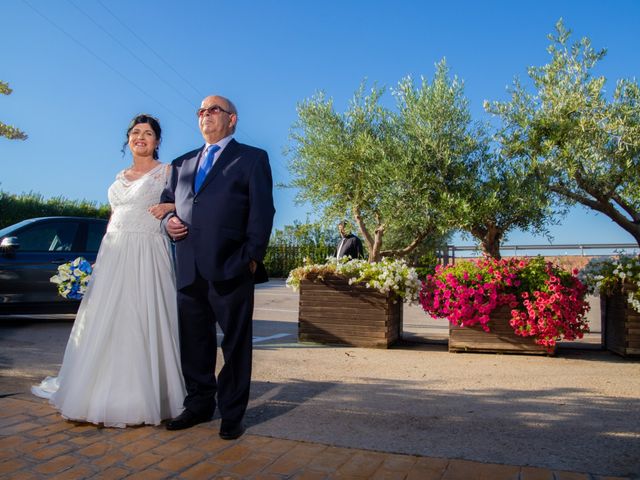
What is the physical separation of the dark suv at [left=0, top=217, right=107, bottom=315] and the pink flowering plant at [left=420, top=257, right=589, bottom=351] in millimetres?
5459

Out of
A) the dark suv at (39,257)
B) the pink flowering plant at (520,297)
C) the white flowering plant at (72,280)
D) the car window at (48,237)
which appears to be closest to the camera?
the white flowering plant at (72,280)

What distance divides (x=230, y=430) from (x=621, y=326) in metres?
5.21

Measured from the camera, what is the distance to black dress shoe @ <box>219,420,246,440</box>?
306 cm

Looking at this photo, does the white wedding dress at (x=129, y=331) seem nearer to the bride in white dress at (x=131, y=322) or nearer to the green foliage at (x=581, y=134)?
the bride in white dress at (x=131, y=322)

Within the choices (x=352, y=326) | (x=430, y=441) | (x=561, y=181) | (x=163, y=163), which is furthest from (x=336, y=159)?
(x=430, y=441)

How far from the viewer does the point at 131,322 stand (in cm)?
344

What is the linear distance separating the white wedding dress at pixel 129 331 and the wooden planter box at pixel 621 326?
520 centimetres

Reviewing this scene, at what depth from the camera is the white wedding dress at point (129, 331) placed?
3291 millimetres

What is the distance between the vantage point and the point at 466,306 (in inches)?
245

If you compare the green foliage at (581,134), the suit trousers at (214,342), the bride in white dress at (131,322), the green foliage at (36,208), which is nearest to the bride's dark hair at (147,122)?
the bride in white dress at (131,322)

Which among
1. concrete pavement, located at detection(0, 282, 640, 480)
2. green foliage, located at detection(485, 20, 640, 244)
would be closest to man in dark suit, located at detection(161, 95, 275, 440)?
concrete pavement, located at detection(0, 282, 640, 480)

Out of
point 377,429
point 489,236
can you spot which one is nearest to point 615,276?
point 377,429

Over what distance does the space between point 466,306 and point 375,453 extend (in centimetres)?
371

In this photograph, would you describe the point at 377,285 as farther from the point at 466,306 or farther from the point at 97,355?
the point at 97,355
